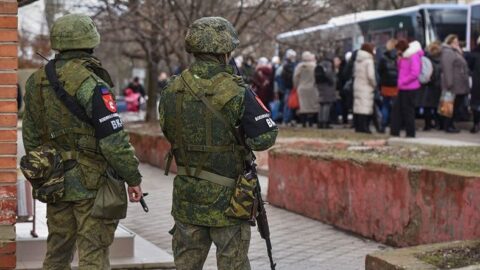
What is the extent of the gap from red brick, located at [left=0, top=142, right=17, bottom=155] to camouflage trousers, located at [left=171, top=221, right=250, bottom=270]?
4.48 feet

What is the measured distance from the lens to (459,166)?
27.1 ft

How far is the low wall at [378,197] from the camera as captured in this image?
7.39 m

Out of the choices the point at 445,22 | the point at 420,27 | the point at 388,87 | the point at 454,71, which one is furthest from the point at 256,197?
the point at 445,22

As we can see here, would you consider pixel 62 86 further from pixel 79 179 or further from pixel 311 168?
pixel 311 168

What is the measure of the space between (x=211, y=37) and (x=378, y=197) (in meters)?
3.92

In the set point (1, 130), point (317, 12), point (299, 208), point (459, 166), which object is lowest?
point (299, 208)

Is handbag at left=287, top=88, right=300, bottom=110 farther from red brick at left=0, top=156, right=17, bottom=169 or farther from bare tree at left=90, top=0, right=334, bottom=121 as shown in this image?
red brick at left=0, top=156, right=17, bottom=169

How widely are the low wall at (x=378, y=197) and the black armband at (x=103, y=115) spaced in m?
3.30

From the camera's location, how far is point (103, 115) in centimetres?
500

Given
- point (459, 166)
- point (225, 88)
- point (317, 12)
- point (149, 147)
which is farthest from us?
point (317, 12)

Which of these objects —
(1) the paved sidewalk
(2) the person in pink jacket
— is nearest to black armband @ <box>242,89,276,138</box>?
(1) the paved sidewalk

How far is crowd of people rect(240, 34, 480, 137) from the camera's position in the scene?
620 inches

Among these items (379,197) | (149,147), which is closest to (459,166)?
(379,197)

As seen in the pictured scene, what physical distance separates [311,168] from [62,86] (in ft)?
15.9
